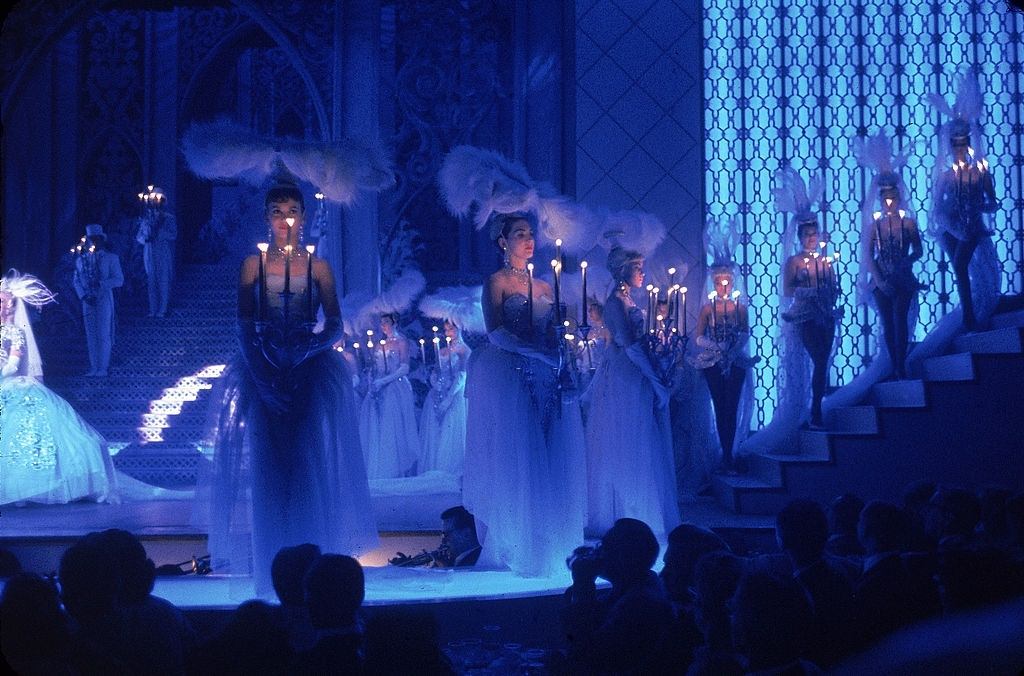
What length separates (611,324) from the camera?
19.8 ft

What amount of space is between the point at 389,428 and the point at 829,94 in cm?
528

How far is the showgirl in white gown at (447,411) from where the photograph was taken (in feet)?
29.4

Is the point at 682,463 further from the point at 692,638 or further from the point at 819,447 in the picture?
the point at 692,638

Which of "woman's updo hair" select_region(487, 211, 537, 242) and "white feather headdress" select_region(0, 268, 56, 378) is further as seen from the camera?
"white feather headdress" select_region(0, 268, 56, 378)

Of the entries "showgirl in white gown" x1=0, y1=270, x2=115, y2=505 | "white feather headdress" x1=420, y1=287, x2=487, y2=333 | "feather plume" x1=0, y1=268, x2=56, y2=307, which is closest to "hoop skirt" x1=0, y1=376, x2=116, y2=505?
"showgirl in white gown" x1=0, y1=270, x2=115, y2=505

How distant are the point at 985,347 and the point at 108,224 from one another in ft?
40.2

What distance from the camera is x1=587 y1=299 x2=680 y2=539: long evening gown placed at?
19.4ft

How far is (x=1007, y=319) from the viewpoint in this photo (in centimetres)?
721

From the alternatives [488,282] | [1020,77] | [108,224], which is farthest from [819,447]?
[108,224]

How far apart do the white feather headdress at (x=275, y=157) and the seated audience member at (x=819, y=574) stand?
8.38ft

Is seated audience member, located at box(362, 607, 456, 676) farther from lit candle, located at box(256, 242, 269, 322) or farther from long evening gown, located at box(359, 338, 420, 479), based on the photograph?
long evening gown, located at box(359, 338, 420, 479)

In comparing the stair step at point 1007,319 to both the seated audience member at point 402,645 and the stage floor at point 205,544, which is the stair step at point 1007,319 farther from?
the seated audience member at point 402,645

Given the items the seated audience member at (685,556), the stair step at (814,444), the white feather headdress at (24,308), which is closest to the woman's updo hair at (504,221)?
the seated audience member at (685,556)

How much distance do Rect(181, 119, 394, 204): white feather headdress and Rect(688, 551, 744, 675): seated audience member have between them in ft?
8.54
